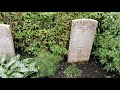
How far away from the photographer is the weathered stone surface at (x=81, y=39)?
469 centimetres

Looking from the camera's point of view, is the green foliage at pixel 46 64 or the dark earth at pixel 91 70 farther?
the dark earth at pixel 91 70

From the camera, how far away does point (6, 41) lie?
4.86 meters

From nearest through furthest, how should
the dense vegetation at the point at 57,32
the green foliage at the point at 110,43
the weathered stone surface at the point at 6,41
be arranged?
the weathered stone surface at the point at 6,41 < the green foliage at the point at 110,43 < the dense vegetation at the point at 57,32

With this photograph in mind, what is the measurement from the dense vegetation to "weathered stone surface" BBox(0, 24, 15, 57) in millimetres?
275

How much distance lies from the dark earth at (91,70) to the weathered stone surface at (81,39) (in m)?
0.13

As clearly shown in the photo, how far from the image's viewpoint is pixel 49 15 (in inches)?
191

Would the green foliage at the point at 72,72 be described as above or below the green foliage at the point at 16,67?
below

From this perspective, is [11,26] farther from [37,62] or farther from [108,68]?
[108,68]

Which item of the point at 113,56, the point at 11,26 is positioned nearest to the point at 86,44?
the point at 113,56

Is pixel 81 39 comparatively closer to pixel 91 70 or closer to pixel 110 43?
pixel 110 43

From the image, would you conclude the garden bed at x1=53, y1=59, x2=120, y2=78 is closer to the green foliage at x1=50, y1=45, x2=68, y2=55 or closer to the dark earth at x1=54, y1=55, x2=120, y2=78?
the dark earth at x1=54, y1=55, x2=120, y2=78

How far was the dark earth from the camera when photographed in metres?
5.00

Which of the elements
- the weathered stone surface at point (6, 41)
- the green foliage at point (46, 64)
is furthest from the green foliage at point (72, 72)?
the weathered stone surface at point (6, 41)

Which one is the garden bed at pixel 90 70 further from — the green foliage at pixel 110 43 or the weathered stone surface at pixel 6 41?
the weathered stone surface at pixel 6 41
